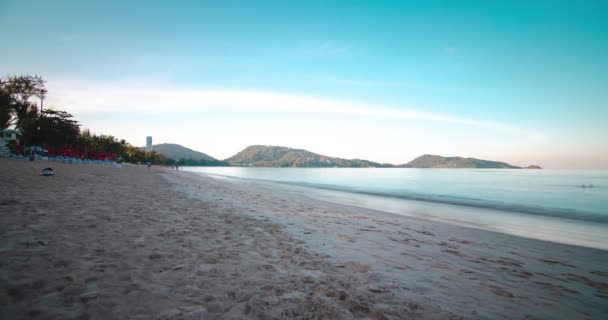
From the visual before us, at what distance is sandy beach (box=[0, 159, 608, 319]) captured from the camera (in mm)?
3002

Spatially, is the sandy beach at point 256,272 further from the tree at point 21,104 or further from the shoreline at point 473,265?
the tree at point 21,104

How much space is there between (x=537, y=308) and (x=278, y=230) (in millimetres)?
5672

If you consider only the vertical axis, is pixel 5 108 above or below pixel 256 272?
above

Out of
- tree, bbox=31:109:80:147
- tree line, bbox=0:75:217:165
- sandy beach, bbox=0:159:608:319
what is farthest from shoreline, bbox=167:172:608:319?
tree, bbox=31:109:80:147

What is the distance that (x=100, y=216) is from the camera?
6.66 meters

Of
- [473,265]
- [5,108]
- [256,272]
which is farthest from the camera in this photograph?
[5,108]

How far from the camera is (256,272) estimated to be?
4.18 meters

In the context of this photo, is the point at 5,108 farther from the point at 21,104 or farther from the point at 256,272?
the point at 256,272

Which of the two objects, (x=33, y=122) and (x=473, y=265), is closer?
(x=473, y=265)

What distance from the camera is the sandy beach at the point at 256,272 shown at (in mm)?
3002

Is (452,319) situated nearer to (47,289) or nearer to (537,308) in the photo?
(537,308)

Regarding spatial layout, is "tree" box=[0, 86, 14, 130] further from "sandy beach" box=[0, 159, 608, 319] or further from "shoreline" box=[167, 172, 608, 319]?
"shoreline" box=[167, 172, 608, 319]

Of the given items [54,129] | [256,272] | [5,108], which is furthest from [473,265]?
[54,129]

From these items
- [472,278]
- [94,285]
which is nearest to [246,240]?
[94,285]
